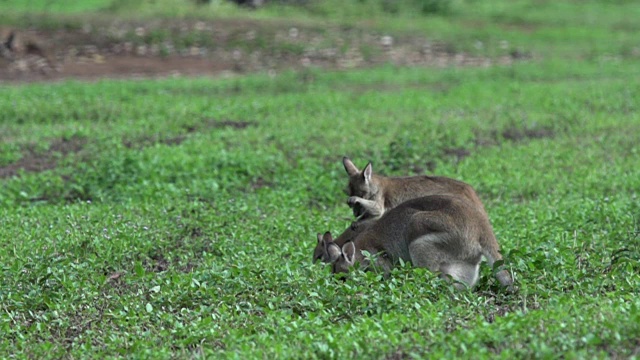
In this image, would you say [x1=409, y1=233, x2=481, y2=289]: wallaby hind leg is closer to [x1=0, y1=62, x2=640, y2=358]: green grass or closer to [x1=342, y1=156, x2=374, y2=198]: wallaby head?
[x1=0, y1=62, x2=640, y2=358]: green grass

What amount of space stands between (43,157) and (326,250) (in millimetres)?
6365

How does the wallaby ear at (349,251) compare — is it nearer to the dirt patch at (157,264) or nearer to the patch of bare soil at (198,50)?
the dirt patch at (157,264)

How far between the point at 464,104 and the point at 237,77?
188 inches

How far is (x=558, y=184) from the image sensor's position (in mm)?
11578

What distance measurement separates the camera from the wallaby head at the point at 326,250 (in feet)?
25.8

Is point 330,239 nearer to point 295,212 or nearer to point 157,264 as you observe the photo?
point 157,264

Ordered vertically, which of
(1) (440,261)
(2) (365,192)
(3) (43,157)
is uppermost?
(1) (440,261)

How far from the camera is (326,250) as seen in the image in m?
8.02

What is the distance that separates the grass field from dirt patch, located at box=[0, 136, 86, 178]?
0.05m

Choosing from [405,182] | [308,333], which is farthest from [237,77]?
[308,333]

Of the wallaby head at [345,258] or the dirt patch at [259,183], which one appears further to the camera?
the dirt patch at [259,183]

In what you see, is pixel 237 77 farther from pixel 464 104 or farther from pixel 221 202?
pixel 221 202

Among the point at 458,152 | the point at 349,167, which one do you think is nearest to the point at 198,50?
the point at 458,152

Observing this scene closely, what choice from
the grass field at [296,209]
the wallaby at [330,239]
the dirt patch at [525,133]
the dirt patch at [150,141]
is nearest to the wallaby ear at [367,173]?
the grass field at [296,209]
